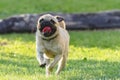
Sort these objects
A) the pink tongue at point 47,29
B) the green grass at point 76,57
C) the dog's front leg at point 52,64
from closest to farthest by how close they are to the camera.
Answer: the pink tongue at point 47,29 < the green grass at point 76,57 < the dog's front leg at point 52,64

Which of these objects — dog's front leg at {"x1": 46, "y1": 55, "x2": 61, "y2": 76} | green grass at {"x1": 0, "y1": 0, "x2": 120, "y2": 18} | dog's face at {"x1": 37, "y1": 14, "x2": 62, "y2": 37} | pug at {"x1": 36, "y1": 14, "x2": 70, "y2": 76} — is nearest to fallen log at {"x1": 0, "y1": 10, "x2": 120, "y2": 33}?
green grass at {"x1": 0, "y1": 0, "x2": 120, "y2": 18}

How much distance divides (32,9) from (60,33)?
57.0 feet

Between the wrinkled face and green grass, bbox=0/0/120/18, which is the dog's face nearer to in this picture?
the wrinkled face

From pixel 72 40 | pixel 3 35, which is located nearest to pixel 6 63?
pixel 72 40

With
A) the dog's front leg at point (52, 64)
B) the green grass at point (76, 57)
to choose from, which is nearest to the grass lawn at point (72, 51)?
the green grass at point (76, 57)

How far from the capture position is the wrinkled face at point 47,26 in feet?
33.0

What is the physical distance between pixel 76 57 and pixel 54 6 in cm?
1400

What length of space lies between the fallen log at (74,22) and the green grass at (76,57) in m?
0.40

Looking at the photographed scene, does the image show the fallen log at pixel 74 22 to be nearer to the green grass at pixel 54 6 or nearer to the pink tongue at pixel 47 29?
the green grass at pixel 54 6

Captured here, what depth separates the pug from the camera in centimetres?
1010

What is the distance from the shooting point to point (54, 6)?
28.6 m

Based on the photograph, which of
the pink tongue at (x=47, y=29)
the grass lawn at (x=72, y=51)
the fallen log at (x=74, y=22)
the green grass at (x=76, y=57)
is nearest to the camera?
the pink tongue at (x=47, y=29)

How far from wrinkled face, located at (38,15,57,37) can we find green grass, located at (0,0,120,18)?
54.4ft

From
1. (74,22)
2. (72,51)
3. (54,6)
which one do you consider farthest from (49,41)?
(54,6)
